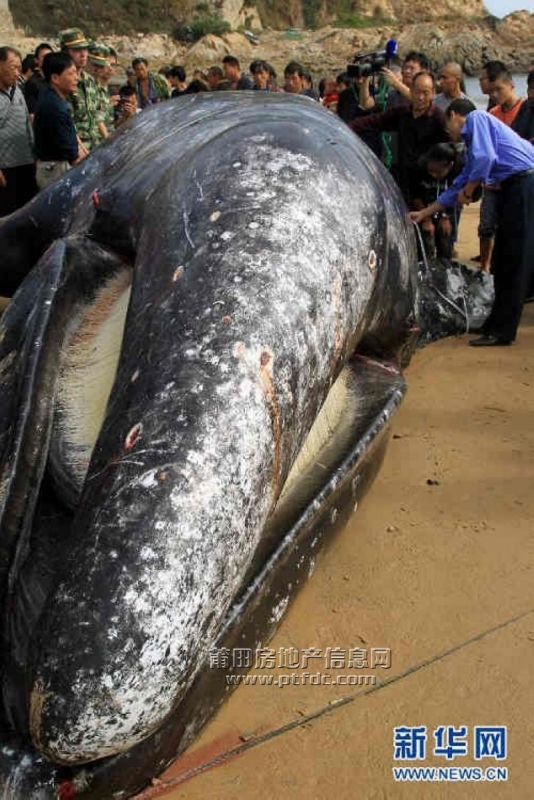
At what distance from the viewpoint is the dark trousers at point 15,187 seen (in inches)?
296

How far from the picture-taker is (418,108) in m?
7.37

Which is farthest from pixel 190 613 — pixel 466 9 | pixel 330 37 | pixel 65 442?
pixel 466 9

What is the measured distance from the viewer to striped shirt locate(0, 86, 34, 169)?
7.30m

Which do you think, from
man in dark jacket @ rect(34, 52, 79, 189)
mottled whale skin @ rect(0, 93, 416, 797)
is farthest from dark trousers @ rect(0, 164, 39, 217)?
mottled whale skin @ rect(0, 93, 416, 797)

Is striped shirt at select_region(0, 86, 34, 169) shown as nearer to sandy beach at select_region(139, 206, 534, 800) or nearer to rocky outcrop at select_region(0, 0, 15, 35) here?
sandy beach at select_region(139, 206, 534, 800)

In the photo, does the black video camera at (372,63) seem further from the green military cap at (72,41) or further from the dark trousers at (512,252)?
the dark trousers at (512,252)

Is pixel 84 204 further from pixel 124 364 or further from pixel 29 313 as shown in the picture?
pixel 124 364

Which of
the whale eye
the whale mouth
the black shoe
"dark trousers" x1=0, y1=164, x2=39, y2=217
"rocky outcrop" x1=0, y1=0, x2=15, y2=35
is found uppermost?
"rocky outcrop" x1=0, y1=0, x2=15, y2=35

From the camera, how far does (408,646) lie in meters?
2.96

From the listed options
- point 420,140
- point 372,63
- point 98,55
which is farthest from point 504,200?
point 98,55

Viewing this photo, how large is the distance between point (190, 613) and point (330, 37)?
7120cm

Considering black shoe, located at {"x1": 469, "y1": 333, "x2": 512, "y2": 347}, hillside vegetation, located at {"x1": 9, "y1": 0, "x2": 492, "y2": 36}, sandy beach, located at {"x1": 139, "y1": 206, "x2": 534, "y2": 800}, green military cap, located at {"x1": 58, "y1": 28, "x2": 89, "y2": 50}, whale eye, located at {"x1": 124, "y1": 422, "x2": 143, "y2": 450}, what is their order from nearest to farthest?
whale eye, located at {"x1": 124, "y1": 422, "x2": 143, "y2": 450} → sandy beach, located at {"x1": 139, "y1": 206, "x2": 534, "y2": 800} → black shoe, located at {"x1": 469, "y1": 333, "x2": 512, "y2": 347} → green military cap, located at {"x1": 58, "y1": 28, "x2": 89, "y2": 50} → hillside vegetation, located at {"x1": 9, "y1": 0, "x2": 492, "y2": 36}

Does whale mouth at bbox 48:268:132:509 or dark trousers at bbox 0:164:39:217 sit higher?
whale mouth at bbox 48:268:132:509

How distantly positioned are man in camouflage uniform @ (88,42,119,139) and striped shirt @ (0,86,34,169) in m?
1.47
